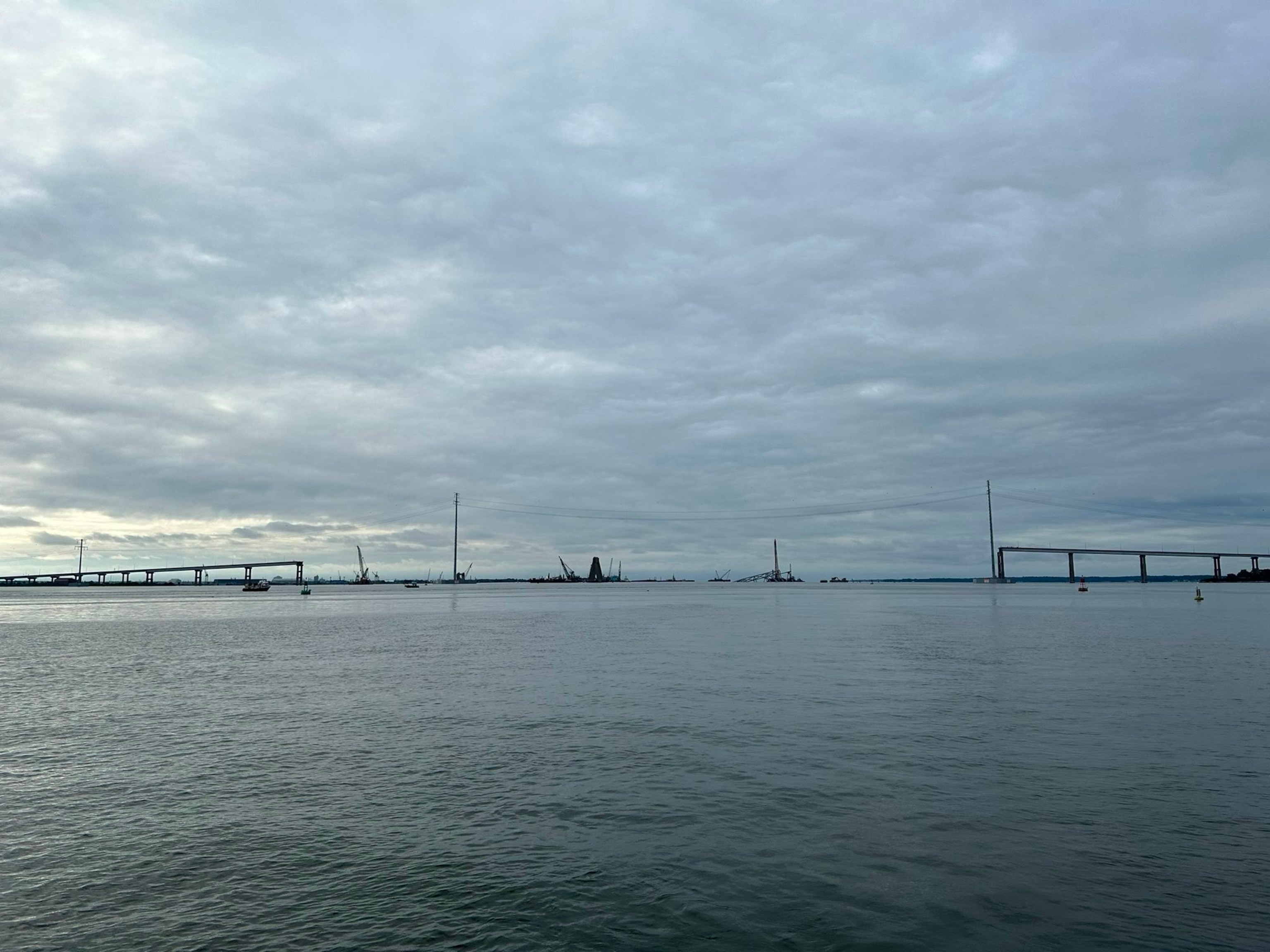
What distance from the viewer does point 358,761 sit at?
2419cm

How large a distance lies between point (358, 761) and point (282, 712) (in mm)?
10858

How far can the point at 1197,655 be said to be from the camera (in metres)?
53.2

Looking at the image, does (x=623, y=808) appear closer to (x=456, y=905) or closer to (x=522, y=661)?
(x=456, y=905)

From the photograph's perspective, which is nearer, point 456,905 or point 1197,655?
point 456,905

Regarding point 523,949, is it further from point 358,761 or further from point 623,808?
point 358,761

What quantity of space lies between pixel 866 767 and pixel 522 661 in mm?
32988

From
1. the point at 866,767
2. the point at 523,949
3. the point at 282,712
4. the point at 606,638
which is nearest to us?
the point at 523,949

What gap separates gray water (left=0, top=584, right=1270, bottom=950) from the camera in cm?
1323

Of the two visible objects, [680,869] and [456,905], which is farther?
[680,869]

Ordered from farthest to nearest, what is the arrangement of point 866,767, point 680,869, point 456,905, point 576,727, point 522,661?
point 522,661 < point 576,727 < point 866,767 < point 680,869 < point 456,905

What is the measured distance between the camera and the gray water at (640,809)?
521 inches

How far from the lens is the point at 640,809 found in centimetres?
1931

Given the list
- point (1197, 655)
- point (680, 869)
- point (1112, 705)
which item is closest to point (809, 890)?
point (680, 869)

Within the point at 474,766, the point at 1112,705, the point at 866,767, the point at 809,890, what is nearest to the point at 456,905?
the point at 809,890
